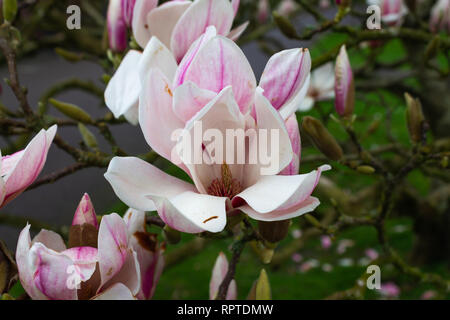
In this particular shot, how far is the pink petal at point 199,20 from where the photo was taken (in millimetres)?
479

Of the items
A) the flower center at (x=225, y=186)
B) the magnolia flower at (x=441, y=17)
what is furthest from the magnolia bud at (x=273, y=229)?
the magnolia flower at (x=441, y=17)

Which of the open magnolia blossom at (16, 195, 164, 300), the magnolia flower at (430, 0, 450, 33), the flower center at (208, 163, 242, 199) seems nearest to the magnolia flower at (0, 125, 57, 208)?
the open magnolia blossom at (16, 195, 164, 300)

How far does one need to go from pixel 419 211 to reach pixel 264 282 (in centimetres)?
113

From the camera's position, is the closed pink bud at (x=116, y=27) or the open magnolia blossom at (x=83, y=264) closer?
the open magnolia blossom at (x=83, y=264)

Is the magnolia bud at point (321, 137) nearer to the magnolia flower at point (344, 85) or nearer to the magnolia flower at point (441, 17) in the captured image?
the magnolia flower at point (344, 85)

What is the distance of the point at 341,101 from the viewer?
2.25 feet

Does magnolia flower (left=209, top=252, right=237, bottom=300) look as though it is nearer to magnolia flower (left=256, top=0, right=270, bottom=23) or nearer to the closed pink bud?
the closed pink bud

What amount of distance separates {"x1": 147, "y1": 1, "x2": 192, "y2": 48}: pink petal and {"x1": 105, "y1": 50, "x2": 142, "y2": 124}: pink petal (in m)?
0.05

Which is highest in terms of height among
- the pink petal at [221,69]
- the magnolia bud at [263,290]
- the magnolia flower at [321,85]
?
the pink petal at [221,69]

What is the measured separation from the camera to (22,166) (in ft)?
1.30

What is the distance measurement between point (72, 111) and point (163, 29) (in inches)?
8.6

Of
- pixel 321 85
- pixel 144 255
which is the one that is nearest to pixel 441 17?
pixel 321 85

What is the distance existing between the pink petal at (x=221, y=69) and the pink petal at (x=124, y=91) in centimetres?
9

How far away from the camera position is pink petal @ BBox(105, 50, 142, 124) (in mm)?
452
